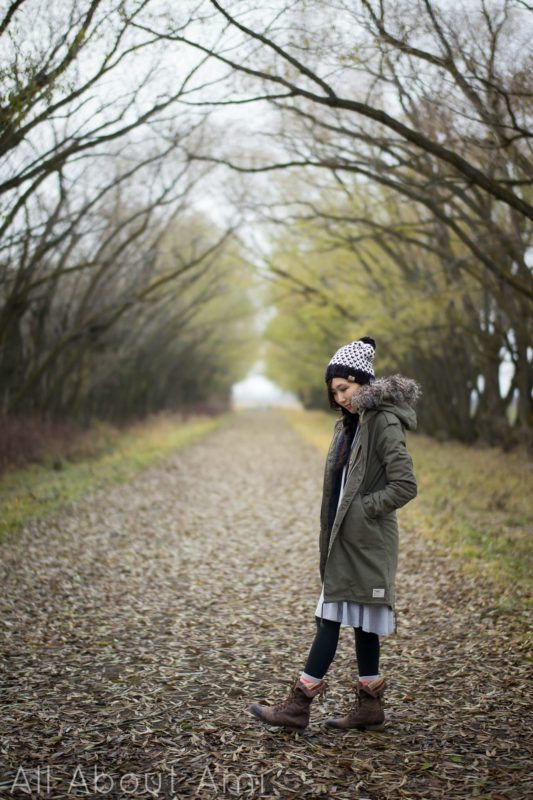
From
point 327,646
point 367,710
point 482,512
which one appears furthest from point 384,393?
point 482,512

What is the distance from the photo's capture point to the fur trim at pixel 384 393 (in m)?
3.70

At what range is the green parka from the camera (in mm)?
3584

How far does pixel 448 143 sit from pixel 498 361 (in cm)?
749

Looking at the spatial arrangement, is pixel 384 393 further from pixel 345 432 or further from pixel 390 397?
pixel 345 432

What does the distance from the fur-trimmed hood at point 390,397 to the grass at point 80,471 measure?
5899mm

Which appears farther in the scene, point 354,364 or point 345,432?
point 345,432

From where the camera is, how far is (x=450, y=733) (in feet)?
12.2

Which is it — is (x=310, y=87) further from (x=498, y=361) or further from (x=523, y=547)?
(x=498, y=361)

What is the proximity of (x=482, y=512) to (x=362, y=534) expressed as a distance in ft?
23.0

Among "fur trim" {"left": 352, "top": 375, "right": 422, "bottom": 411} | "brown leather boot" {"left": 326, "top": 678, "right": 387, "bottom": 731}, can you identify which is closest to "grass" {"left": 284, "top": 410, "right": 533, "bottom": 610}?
"brown leather boot" {"left": 326, "top": 678, "right": 387, "bottom": 731}

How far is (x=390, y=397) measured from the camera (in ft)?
12.2

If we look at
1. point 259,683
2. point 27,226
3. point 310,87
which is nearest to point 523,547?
point 259,683

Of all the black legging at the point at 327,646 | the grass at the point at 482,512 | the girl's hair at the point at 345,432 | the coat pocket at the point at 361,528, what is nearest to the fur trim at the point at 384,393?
the girl's hair at the point at 345,432

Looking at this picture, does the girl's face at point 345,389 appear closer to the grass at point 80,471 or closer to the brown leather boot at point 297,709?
the brown leather boot at point 297,709
